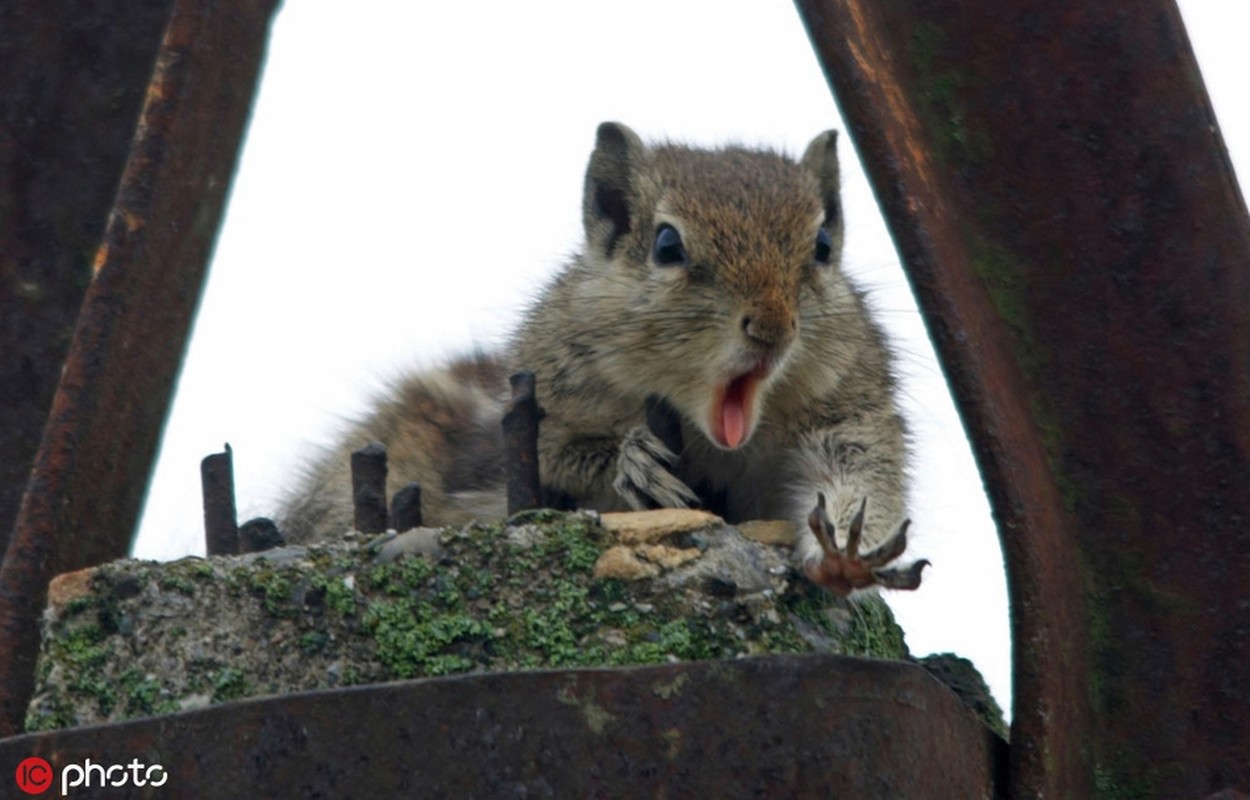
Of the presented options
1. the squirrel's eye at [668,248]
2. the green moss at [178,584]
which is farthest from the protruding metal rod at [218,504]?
the squirrel's eye at [668,248]

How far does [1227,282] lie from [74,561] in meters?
1.47

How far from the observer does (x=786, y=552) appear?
2.44 meters

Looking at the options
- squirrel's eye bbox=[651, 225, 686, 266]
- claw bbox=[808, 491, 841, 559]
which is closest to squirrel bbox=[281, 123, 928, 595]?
squirrel's eye bbox=[651, 225, 686, 266]

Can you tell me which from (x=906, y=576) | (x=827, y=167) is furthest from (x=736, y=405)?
(x=827, y=167)

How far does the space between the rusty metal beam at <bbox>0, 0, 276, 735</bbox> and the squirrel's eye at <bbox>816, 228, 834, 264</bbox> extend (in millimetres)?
1201

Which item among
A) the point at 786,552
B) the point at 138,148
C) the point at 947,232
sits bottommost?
the point at 786,552

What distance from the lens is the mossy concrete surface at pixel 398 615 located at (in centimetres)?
217

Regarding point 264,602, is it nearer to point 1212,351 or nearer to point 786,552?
point 786,552

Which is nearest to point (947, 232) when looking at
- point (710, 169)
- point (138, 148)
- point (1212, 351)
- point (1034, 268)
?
point (1034, 268)

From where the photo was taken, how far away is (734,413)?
3.15 meters

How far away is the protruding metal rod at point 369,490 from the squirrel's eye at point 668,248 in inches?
40.0

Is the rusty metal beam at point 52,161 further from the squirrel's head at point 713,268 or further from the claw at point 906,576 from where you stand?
the claw at point 906,576

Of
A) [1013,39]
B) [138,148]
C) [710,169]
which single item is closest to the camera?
[1013,39]

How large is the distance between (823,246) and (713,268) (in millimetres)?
269
